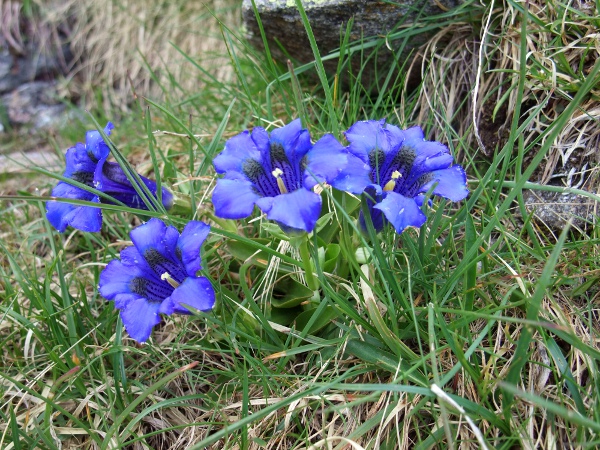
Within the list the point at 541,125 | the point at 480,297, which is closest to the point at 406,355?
the point at 480,297

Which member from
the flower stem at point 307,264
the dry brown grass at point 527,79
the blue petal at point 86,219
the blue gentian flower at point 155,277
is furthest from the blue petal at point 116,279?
the dry brown grass at point 527,79

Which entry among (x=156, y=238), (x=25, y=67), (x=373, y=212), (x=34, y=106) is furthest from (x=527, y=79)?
(x=25, y=67)

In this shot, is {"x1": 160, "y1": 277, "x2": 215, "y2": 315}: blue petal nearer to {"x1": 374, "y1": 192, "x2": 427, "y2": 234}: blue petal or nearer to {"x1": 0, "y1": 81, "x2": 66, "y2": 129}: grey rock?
{"x1": 374, "y1": 192, "x2": 427, "y2": 234}: blue petal

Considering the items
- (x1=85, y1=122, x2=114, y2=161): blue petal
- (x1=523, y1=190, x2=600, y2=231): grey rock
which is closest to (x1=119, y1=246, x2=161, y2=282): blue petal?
(x1=85, y1=122, x2=114, y2=161): blue petal

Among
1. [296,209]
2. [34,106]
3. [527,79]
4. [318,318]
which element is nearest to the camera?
[296,209]

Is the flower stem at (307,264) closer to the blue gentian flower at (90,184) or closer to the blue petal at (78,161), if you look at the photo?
the blue gentian flower at (90,184)

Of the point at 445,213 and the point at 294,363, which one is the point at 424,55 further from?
the point at 294,363

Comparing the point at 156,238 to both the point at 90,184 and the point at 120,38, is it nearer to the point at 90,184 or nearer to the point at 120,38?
the point at 90,184
